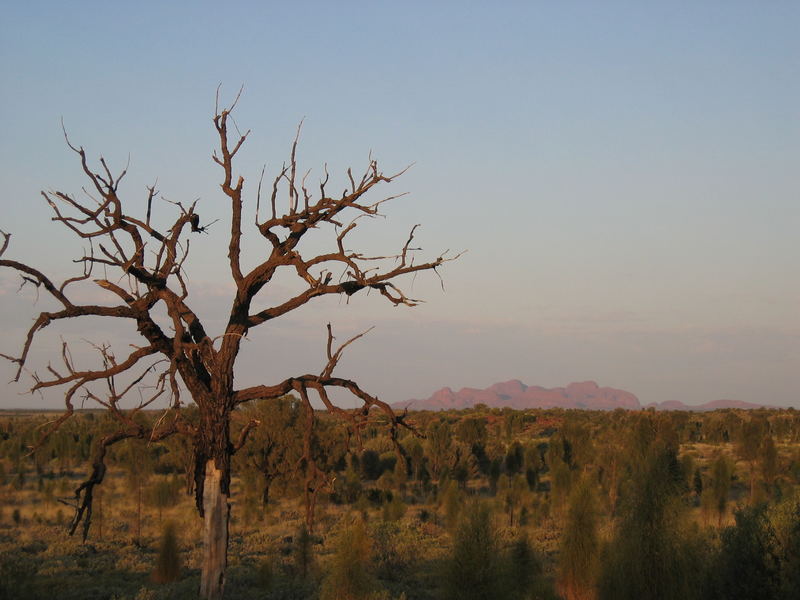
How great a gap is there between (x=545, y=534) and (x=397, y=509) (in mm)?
5763

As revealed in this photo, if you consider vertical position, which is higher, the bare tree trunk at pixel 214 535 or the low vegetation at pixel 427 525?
the bare tree trunk at pixel 214 535

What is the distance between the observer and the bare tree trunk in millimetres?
9352

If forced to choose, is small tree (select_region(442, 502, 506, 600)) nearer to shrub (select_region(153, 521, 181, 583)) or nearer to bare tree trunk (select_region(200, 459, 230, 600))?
bare tree trunk (select_region(200, 459, 230, 600))

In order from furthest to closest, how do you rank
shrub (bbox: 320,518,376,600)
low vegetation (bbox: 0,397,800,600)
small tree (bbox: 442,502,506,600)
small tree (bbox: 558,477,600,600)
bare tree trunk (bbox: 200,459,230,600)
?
small tree (bbox: 558,477,600,600), small tree (bbox: 442,502,506,600), shrub (bbox: 320,518,376,600), low vegetation (bbox: 0,397,800,600), bare tree trunk (bbox: 200,459,230,600)

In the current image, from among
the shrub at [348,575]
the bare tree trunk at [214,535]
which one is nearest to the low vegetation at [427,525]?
the shrub at [348,575]

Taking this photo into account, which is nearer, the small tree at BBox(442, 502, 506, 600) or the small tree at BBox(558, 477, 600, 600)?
the small tree at BBox(442, 502, 506, 600)

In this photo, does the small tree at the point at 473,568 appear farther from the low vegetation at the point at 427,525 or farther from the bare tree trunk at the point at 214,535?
the bare tree trunk at the point at 214,535

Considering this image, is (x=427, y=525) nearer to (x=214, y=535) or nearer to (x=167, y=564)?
(x=167, y=564)

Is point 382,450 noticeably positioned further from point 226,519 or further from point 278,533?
point 226,519

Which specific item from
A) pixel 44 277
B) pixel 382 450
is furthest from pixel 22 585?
pixel 382 450

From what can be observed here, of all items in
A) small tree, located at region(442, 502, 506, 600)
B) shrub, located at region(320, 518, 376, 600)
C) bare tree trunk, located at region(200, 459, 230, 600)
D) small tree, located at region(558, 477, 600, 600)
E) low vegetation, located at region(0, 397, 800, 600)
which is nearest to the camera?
bare tree trunk, located at region(200, 459, 230, 600)

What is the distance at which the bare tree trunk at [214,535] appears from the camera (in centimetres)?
935

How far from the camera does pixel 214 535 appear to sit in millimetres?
9383

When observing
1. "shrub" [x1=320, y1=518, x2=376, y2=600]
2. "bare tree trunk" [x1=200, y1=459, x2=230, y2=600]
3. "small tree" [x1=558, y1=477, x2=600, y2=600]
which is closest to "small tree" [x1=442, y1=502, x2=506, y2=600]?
"shrub" [x1=320, y1=518, x2=376, y2=600]
